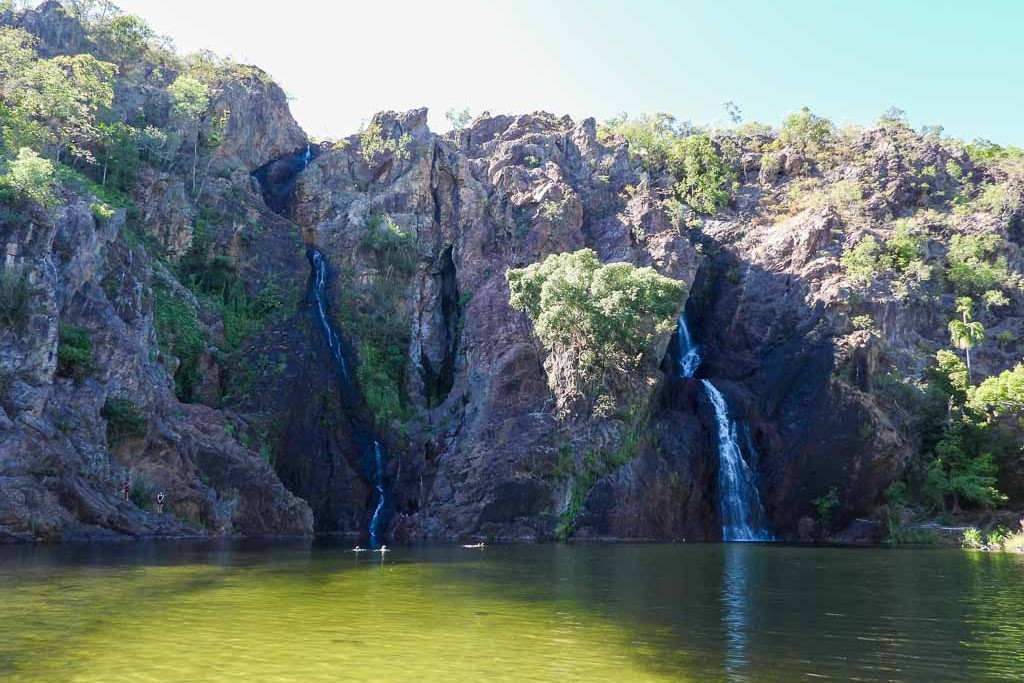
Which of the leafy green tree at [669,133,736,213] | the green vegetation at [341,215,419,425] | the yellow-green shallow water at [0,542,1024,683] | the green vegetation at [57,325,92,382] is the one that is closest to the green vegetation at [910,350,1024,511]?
the yellow-green shallow water at [0,542,1024,683]

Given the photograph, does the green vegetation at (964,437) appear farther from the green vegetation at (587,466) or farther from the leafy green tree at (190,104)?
the leafy green tree at (190,104)

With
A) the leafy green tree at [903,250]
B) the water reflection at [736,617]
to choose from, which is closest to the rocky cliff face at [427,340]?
the leafy green tree at [903,250]

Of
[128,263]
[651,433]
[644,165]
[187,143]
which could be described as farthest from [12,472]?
[644,165]

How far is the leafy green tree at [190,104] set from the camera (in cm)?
6956

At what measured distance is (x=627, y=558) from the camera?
32.5 meters

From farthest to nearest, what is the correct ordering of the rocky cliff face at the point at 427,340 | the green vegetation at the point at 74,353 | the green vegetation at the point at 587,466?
the green vegetation at the point at 587,466 < the rocky cliff face at the point at 427,340 < the green vegetation at the point at 74,353

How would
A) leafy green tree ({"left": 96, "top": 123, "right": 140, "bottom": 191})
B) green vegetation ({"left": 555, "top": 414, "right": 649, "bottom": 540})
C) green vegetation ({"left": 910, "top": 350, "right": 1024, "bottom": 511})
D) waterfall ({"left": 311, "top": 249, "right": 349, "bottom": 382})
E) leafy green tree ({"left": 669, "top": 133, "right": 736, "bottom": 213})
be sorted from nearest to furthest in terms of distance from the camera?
green vegetation ({"left": 555, "top": 414, "right": 649, "bottom": 540}), green vegetation ({"left": 910, "top": 350, "right": 1024, "bottom": 511}), leafy green tree ({"left": 96, "top": 123, "right": 140, "bottom": 191}), waterfall ({"left": 311, "top": 249, "right": 349, "bottom": 382}), leafy green tree ({"left": 669, "top": 133, "right": 736, "bottom": 213})

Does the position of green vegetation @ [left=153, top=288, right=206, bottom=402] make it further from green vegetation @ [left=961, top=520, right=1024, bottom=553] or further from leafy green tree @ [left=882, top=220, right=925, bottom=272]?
leafy green tree @ [left=882, top=220, right=925, bottom=272]

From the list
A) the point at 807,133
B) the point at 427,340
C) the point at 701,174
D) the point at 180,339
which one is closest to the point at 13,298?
the point at 180,339

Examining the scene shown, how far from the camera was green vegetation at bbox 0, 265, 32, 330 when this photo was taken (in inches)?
1503

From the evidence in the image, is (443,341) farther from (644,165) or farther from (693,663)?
(693,663)

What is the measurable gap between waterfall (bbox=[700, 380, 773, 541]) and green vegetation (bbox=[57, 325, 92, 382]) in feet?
132

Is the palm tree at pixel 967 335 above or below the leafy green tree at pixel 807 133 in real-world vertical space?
below

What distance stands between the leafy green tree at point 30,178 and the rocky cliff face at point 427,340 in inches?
45.4
